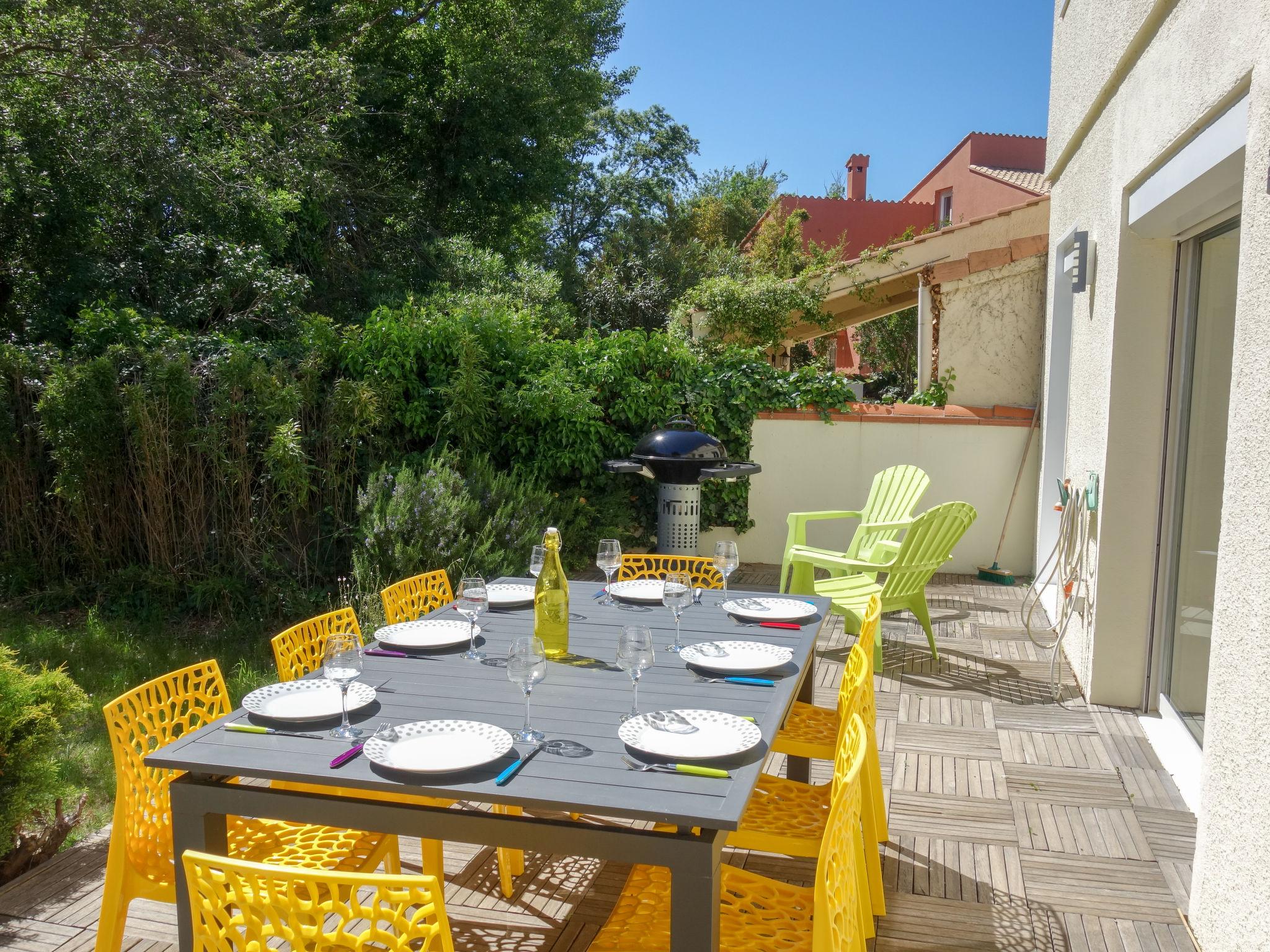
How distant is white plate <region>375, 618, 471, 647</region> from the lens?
2.49m

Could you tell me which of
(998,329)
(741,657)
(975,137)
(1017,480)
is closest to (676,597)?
(741,657)

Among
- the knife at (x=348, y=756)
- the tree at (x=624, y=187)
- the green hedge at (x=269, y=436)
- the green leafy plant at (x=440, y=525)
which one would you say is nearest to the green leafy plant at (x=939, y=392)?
the green hedge at (x=269, y=436)

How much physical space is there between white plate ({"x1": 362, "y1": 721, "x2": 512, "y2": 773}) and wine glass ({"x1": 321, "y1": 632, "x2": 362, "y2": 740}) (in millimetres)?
115

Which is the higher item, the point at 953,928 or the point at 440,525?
the point at 440,525

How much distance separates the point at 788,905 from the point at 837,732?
36.1 inches

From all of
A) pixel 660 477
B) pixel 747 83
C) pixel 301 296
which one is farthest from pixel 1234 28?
pixel 747 83

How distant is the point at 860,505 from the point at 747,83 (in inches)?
831

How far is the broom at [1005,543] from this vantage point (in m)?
6.74

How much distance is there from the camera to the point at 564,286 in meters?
17.1

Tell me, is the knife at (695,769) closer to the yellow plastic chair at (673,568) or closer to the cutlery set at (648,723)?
the cutlery set at (648,723)

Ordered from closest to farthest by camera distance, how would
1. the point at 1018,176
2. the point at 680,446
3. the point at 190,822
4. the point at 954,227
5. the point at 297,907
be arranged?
the point at 297,907, the point at 190,822, the point at 680,446, the point at 954,227, the point at 1018,176

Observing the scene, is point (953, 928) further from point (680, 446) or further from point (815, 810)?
point (680, 446)

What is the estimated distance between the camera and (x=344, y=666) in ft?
5.91

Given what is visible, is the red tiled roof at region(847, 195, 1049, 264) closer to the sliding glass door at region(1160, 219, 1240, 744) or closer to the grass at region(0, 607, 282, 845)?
the sliding glass door at region(1160, 219, 1240, 744)
